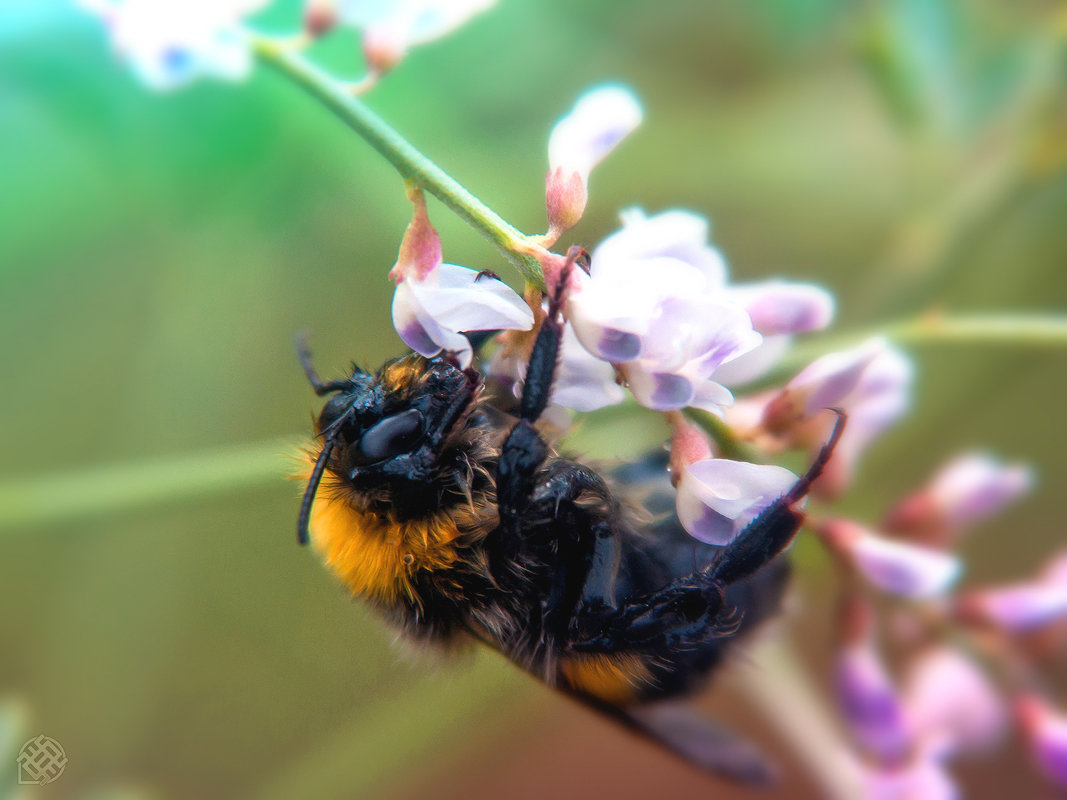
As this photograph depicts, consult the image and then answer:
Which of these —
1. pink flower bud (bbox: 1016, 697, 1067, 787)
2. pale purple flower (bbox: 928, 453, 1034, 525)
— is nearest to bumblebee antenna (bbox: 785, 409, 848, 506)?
pale purple flower (bbox: 928, 453, 1034, 525)

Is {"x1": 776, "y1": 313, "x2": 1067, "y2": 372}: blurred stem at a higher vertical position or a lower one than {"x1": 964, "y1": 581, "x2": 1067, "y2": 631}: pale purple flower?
higher

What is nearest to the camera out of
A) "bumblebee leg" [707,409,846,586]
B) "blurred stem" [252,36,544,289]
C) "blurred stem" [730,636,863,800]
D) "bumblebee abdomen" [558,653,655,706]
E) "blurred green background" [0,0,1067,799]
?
"blurred stem" [252,36,544,289]

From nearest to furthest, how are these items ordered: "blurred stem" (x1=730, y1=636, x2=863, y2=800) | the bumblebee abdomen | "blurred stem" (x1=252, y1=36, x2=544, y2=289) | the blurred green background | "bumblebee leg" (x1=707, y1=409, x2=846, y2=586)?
"blurred stem" (x1=252, y1=36, x2=544, y2=289) → "bumblebee leg" (x1=707, y1=409, x2=846, y2=586) → the bumblebee abdomen → "blurred stem" (x1=730, y1=636, x2=863, y2=800) → the blurred green background

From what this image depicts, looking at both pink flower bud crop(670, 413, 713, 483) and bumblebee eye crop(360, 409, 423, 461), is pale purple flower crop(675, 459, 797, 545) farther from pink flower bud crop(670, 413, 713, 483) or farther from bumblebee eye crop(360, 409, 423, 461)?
bumblebee eye crop(360, 409, 423, 461)

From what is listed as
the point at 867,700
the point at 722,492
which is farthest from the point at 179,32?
the point at 867,700

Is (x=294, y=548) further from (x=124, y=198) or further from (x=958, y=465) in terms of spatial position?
(x=958, y=465)

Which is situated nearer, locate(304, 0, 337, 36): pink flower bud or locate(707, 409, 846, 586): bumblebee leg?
locate(707, 409, 846, 586): bumblebee leg
